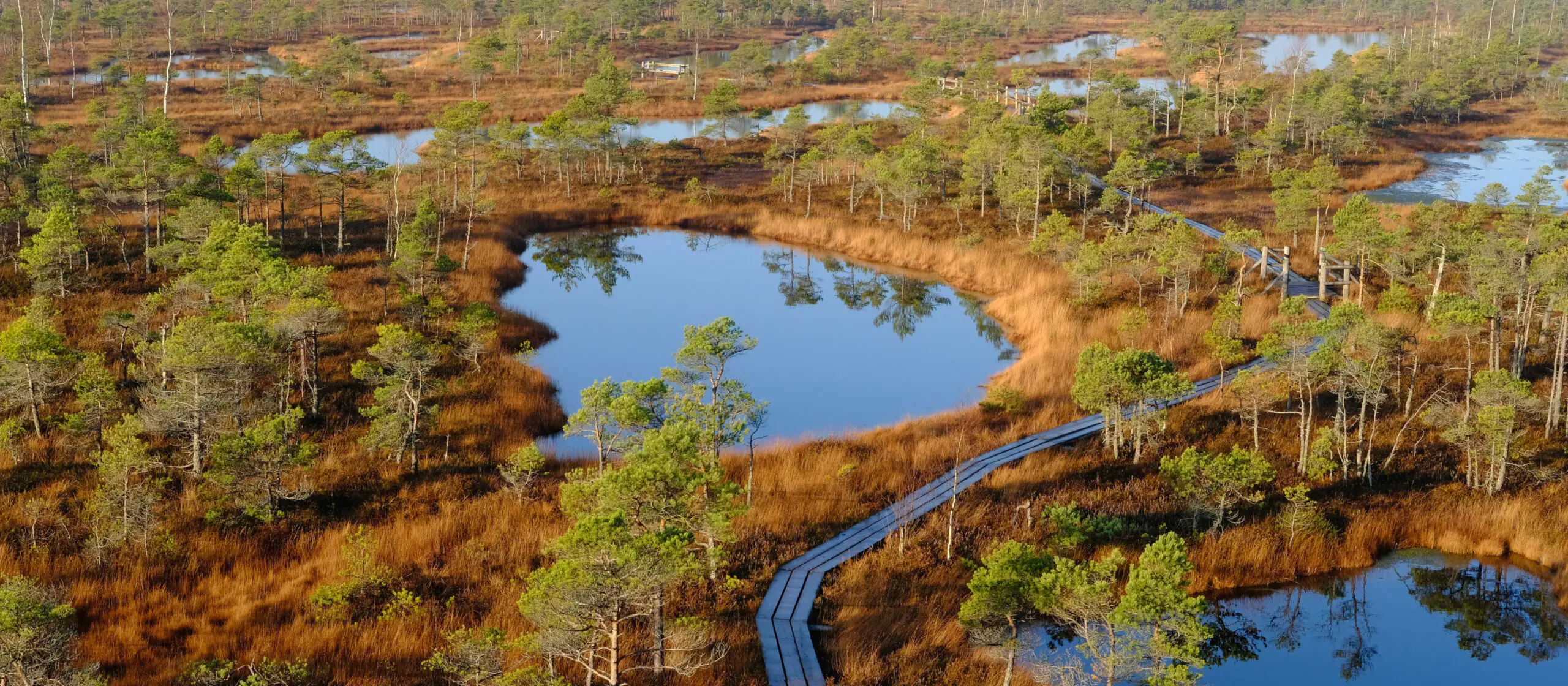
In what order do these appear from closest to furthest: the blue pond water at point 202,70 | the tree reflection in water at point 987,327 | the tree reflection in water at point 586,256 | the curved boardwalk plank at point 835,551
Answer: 1. the curved boardwalk plank at point 835,551
2. the tree reflection in water at point 987,327
3. the tree reflection in water at point 586,256
4. the blue pond water at point 202,70

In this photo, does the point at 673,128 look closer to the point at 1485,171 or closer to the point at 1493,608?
the point at 1485,171

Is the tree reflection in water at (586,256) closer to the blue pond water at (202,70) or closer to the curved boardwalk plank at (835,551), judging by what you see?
the curved boardwalk plank at (835,551)

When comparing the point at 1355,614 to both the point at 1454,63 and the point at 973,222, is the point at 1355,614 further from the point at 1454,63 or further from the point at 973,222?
the point at 1454,63

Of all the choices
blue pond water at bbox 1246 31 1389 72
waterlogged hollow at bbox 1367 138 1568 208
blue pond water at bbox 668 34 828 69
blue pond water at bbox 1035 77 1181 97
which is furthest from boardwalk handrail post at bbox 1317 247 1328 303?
blue pond water at bbox 1246 31 1389 72

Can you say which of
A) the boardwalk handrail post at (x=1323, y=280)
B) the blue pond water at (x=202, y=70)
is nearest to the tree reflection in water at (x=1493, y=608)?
the boardwalk handrail post at (x=1323, y=280)

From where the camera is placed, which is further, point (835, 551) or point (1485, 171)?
point (1485, 171)

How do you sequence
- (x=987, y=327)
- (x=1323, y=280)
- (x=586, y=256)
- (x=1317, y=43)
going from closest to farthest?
1. (x=1323, y=280)
2. (x=987, y=327)
3. (x=586, y=256)
4. (x=1317, y=43)

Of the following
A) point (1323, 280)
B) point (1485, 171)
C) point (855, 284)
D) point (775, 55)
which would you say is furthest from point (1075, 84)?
point (1323, 280)
